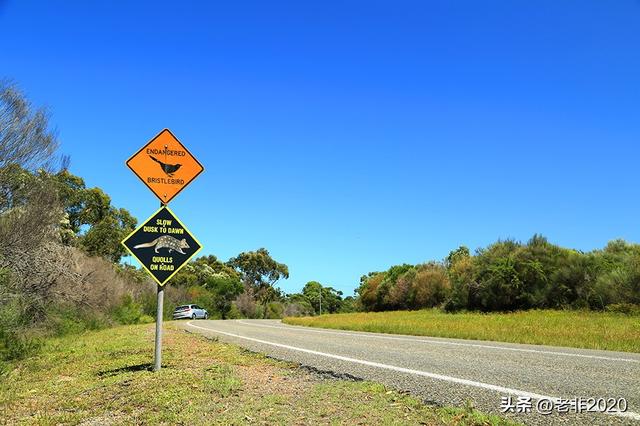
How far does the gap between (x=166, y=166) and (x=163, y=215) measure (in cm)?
82

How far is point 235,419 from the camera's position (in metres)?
5.09

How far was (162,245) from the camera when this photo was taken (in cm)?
800

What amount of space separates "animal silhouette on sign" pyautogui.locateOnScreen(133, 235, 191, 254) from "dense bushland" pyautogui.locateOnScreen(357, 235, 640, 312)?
22.5 meters

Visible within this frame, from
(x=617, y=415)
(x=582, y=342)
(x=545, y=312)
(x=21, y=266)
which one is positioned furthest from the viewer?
(x=545, y=312)

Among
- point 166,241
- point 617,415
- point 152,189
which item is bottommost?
point 617,415

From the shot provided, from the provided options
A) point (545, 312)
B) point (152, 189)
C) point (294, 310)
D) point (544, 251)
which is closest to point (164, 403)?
point (152, 189)

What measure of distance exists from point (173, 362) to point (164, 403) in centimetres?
328

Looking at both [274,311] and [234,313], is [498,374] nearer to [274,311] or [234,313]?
[234,313]

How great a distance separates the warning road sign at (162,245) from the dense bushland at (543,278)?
2251 centimetres

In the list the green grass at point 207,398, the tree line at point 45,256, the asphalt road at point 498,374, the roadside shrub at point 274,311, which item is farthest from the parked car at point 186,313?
the green grass at point 207,398

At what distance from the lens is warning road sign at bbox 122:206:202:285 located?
25.5ft

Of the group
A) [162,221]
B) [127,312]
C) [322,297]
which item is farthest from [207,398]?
[322,297]

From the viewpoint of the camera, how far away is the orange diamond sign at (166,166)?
8.16 metres

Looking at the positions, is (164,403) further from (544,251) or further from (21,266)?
(544,251)
